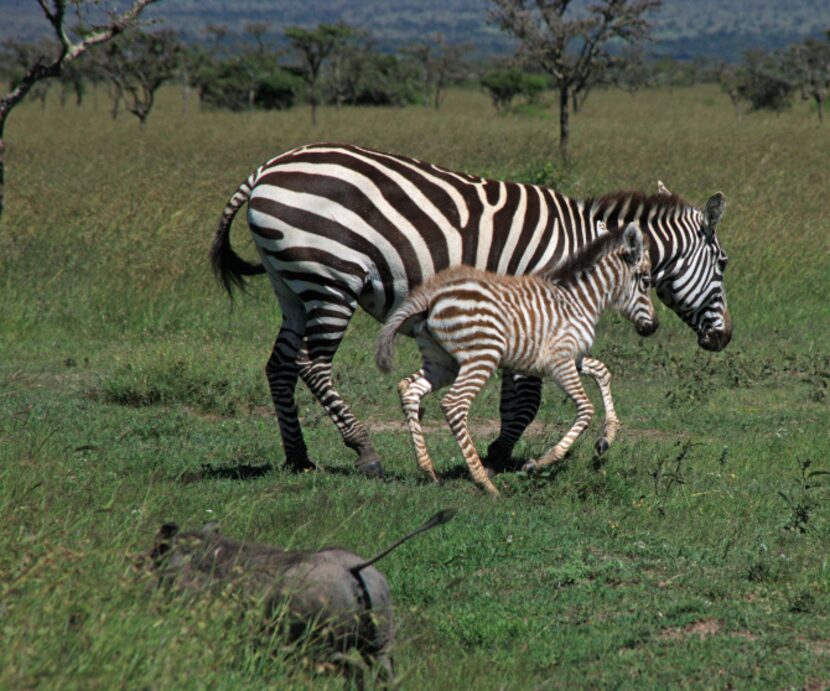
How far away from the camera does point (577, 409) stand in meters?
7.16

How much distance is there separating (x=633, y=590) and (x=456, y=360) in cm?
206

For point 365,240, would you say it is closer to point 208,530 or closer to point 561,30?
point 208,530

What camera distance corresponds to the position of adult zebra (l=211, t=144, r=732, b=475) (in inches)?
292

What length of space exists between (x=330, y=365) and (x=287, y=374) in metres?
0.50

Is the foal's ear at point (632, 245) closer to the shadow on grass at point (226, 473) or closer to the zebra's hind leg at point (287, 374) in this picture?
the zebra's hind leg at point (287, 374)

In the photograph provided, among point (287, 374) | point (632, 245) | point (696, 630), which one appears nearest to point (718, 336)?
point (632, 245)

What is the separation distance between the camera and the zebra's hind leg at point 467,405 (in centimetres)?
695

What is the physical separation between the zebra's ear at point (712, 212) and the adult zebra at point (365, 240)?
58cm

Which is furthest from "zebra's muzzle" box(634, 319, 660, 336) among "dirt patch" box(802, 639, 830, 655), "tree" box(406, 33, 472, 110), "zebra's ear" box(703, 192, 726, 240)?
"tree" box(406, 33, 472, 110)

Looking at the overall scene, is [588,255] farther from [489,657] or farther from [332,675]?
[332,675]

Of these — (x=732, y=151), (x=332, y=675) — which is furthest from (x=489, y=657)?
(x=732, y=151)

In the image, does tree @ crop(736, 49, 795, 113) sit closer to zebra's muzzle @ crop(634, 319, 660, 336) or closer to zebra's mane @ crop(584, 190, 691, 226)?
zebra's mane @ crop(584, 190, 691, 226)

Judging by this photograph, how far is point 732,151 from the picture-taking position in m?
23.1

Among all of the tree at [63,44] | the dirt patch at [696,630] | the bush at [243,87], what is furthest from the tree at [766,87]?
the dirt patch at [696,630]
